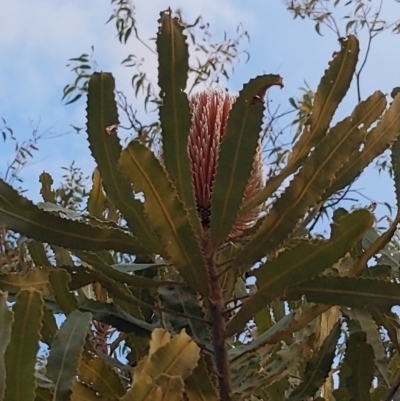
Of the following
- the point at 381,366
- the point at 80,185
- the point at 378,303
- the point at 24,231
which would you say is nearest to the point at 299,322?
the point at 378,303

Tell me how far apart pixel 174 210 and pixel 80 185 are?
14.1ft

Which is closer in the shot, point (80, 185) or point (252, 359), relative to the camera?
point (252, 359)

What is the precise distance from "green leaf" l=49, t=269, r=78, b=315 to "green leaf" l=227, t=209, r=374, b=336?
0.17 meters

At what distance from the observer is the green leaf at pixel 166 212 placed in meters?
0.73

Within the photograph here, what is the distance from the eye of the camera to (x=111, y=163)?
84 centimetres

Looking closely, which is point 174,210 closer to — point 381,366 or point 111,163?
point 111,163

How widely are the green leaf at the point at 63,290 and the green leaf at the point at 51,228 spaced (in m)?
0.04

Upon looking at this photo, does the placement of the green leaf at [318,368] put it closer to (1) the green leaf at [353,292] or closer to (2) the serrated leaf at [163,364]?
(1) the green leaf at [353,292]

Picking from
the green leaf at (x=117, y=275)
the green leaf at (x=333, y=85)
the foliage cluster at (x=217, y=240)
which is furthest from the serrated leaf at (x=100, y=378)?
the green leaf at (x=333, y=85)

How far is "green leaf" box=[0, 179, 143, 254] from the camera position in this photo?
31.4 inches

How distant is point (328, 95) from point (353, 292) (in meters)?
0.22

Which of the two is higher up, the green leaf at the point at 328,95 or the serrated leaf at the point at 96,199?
the serrated leaf at the point at 96,199

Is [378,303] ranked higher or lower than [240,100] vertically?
lower

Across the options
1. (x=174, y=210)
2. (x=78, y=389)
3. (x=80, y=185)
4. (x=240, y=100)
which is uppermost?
Result: (x=80, y=185)
